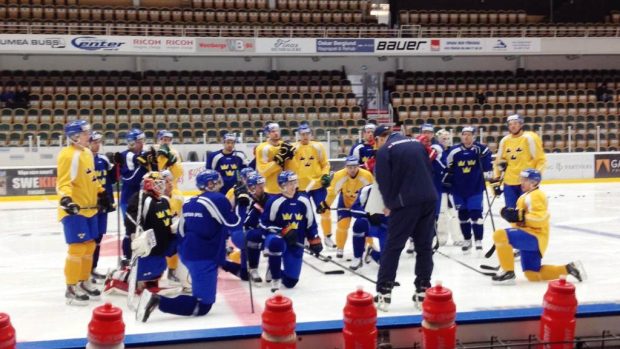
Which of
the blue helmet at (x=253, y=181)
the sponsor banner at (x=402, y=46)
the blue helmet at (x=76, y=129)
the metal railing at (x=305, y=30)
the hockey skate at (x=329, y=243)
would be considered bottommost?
the hockey skate at (x=329, y=243)

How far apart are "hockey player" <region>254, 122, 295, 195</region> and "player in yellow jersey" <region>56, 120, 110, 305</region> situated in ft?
8.91

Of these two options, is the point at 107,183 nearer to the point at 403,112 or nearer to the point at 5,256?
the point at 5,256

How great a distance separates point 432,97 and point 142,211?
60.0 ft

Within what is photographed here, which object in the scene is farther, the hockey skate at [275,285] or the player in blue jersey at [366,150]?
the player in blue jersey at [366,150]

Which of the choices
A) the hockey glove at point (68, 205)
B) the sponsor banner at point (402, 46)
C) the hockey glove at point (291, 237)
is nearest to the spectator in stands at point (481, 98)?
the sponsor banner at point (402, 46)

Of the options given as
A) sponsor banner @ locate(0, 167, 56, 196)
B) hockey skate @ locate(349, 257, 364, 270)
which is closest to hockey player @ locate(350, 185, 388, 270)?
hockey skate @ locate(349, 257, 364, 270)

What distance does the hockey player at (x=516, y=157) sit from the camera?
26.1ft

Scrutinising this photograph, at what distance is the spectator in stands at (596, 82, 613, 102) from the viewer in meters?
23.8

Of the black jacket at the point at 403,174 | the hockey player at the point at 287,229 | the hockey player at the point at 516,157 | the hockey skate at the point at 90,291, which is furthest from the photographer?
the hockey player at the point at 516,157

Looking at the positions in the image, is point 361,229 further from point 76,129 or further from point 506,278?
point 76,129

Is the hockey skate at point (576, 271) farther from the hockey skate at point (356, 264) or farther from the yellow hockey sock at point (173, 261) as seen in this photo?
the yellow hockey sock at point (173, 261)

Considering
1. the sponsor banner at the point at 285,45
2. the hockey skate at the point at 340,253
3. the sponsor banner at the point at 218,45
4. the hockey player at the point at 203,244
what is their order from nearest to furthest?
the hockey player at the point at 203,244 → the hockey skate at the point at 340,253 → the sponsor banner at the point at 218,45 → the sponsor banner at the point at 285,45

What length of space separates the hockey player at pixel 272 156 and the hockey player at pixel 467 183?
2020mm

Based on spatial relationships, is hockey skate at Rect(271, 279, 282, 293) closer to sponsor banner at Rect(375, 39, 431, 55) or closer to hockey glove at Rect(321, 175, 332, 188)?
hockey glove at Rect(321, 175, 332, 188)
